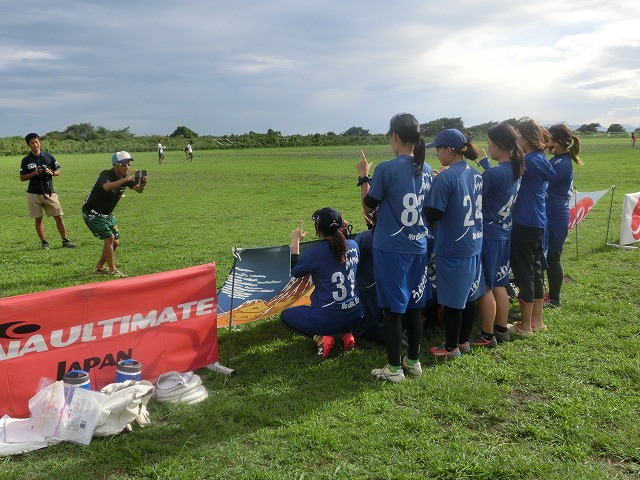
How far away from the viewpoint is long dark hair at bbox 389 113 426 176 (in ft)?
13.8

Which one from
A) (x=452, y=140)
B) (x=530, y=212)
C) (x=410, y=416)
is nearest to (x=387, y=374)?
(x=410, y=416)

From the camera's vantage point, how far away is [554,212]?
6.11 metres

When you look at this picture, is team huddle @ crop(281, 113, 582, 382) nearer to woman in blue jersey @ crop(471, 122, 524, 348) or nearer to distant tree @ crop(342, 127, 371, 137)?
woman in blue jersey @ crop(471, 122, 524, 348)

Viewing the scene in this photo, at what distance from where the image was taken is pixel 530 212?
5250 millimetres

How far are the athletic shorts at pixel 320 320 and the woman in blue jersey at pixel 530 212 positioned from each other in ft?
5.66

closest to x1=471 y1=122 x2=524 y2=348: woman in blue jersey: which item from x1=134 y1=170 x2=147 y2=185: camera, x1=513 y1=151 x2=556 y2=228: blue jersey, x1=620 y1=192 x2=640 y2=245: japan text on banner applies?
x1=513 y1=151 x2=556 y2=228: blue jersey

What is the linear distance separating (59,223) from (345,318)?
787 centimetres

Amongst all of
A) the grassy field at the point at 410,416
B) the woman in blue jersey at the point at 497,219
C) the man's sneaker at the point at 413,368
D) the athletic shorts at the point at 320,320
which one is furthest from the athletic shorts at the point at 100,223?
the woman in blue jersey at the point at 497,219

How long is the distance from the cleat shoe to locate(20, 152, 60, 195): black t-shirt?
857cm

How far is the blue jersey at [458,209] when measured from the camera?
174 inches

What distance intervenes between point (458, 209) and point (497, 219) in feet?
2.52

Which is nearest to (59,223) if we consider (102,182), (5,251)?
(5,251)

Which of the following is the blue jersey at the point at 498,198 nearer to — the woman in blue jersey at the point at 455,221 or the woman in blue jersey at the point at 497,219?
the woman in blue jersey at the point at 497,219

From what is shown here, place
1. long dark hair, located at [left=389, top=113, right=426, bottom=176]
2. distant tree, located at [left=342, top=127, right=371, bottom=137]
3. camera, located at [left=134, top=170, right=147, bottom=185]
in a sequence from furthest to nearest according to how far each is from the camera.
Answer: distant tree, located at [left=342, top=127, right=371, bottom=137]
camera, located at [left=134, top=170, right=147, bottom=185]
long dark hair, located at [left=389, top=113, right=426, bottom=176]
